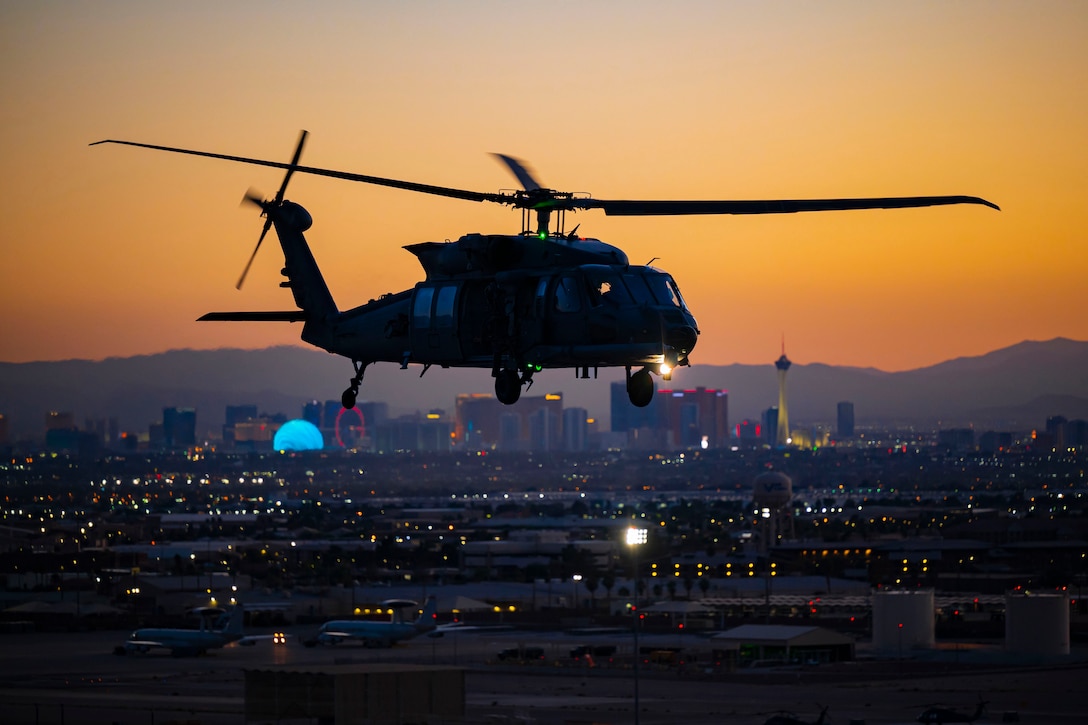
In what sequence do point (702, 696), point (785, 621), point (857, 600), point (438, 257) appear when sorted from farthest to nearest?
point (857, 600) < point (785, 621) < point (702, 696) < point (438, 257)

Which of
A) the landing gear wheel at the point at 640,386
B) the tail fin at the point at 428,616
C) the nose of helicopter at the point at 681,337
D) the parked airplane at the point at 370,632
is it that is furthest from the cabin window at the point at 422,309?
the tail fin at the point at 428,616

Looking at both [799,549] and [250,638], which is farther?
[799,549]

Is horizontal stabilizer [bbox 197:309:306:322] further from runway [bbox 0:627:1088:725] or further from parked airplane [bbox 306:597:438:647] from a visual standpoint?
parked airplane [bbox 306:597:438:647]

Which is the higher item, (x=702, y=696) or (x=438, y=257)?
(x=438, y=257)

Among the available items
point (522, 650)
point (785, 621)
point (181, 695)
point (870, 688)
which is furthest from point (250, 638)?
point (870, 688)

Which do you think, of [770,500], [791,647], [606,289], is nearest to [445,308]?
[606,289]

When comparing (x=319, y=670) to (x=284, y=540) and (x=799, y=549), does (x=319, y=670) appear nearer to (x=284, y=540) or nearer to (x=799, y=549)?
(x=799, y=549)

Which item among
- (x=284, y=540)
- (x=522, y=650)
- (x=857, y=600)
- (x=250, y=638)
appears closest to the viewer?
(x=522, y=650)
